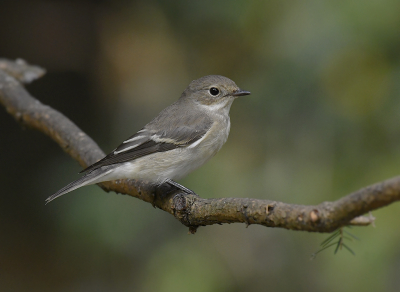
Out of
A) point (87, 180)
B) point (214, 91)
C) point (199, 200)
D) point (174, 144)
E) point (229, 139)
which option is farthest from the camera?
point (229, 139)

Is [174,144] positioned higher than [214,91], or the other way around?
[214,91]

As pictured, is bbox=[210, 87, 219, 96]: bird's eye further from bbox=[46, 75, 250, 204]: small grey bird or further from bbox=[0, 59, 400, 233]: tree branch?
bbox=[0, 59, 400, 233]: tree branch

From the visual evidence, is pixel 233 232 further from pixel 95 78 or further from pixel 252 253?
pixel 95 78

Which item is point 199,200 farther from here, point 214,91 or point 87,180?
point 214,91

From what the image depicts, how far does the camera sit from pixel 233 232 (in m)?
4.93

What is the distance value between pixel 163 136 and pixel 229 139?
116 centimetres

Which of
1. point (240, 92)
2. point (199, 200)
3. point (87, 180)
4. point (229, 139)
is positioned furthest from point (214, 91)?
point (199, 200)

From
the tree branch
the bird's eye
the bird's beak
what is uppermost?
the bird's eye

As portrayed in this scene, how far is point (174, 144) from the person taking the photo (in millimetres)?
3918

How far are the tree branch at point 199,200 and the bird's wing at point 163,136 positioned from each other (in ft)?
0.75

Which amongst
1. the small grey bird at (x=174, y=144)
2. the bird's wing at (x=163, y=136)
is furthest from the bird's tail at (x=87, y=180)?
the bird's wing at (x=163, y=136)

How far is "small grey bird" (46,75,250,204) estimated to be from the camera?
361 cm

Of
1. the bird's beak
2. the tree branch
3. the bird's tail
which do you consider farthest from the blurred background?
the bird's tail

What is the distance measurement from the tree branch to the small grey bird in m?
0.15
